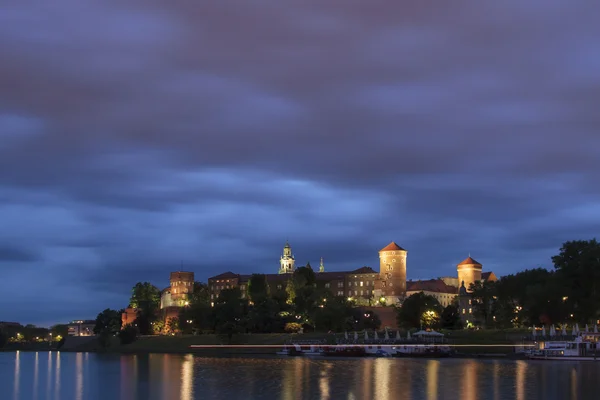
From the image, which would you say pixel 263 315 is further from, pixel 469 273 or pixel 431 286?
pixel 469 273

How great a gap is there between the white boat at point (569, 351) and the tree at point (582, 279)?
1091 cm

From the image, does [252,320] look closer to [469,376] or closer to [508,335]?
[508,335]

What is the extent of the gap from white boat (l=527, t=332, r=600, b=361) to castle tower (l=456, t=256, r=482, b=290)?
104901mm

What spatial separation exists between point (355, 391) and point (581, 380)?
16798 mm

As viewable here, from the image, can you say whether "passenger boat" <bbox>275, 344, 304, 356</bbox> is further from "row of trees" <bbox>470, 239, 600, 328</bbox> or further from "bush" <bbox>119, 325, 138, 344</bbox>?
"bush" <bbox>119, 325, 138, 344</bbox>

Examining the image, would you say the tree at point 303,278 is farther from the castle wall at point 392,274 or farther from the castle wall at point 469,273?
the castle wall at point 469,273

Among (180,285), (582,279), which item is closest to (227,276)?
(180,285)

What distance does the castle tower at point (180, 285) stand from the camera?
191 metres

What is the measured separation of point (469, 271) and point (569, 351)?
10880 centimetres

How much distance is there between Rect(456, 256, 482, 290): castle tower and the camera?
625ft

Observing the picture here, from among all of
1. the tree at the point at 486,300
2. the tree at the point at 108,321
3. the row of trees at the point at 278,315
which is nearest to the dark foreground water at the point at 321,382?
the tree at the point at 486,300

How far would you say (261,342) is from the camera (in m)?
120

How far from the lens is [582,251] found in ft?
330

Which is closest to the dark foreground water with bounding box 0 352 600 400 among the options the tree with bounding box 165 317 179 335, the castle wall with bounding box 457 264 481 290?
the tree with bounding box 165 317 179 335
